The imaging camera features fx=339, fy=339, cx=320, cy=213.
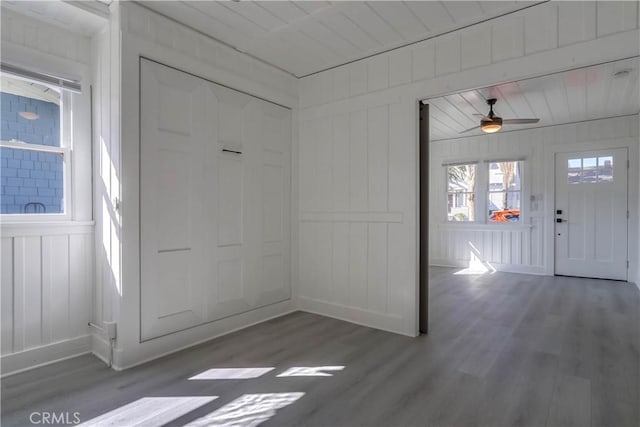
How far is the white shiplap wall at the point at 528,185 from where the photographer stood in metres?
5.61

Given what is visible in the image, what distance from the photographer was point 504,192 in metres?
6.55

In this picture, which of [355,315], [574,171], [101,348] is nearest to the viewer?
[101,348]

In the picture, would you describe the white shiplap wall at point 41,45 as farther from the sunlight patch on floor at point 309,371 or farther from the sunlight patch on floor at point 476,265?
the sunlight patch on floor at point 476,265

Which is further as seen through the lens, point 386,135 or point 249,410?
point 386,135

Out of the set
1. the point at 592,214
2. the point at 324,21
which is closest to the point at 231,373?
the point at 324,21

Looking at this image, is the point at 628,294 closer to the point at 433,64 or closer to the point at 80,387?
the point at 433,64

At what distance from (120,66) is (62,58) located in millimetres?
649

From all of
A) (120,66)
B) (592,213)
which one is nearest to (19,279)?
(120,66)

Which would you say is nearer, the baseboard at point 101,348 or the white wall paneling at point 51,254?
the white wall paneling at point 51,254

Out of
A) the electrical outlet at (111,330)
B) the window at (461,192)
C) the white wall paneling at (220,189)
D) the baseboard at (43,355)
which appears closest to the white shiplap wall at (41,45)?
the white wall paneling at (220,189)

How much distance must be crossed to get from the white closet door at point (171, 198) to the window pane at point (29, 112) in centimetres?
79

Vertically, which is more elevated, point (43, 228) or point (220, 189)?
point (220, 189)

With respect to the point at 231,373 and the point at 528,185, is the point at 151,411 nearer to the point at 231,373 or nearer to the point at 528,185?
the point at 231,373

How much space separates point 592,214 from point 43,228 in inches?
292
